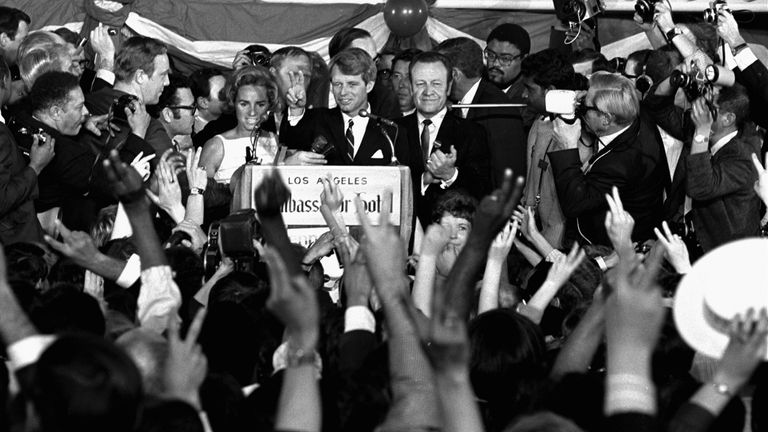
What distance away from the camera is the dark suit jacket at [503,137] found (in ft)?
26.9

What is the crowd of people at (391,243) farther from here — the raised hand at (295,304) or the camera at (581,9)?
the camera at (581,9)

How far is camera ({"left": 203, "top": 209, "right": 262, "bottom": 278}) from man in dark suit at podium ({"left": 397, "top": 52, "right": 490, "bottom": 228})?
1608mm

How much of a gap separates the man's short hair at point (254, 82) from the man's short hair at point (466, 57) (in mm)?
1199

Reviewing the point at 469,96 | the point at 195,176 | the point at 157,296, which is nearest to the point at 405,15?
the point at 469,96

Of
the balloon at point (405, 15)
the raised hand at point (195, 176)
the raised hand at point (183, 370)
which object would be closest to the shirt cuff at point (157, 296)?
the raised hand at point (183, 370)

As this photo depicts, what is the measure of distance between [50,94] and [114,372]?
194 inches

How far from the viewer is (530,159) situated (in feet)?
27.0

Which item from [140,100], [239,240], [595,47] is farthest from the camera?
[595,47]

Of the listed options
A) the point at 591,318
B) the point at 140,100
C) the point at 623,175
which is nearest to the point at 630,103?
the point at 623,175

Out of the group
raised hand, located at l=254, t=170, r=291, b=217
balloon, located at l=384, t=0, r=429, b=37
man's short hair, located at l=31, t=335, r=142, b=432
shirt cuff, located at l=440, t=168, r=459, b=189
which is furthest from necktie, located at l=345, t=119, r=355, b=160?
man's short hair, located at l=31, t=335, r=142, b=432

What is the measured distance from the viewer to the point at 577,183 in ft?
23.9

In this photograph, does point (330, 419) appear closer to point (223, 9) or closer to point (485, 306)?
point (485, 306)

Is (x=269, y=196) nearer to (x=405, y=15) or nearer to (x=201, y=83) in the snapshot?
(x=201, y=83)

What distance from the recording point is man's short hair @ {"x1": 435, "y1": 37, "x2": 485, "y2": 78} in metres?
8.53
